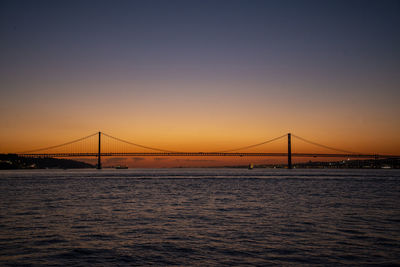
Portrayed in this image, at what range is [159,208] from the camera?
65.1ft

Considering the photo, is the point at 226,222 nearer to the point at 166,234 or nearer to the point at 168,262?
the point at 166,234

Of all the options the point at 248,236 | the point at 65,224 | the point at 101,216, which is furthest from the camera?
the point at 101,216

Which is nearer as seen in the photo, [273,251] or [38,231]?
[273,251]

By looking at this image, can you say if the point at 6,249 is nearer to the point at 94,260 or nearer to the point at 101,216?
the point at 94,260

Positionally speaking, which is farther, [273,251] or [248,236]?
[248,236]

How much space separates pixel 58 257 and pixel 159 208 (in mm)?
10557

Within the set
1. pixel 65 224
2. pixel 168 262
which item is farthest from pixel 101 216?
pixel 168 262

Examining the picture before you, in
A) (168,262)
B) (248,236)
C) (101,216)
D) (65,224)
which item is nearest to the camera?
(168,262)

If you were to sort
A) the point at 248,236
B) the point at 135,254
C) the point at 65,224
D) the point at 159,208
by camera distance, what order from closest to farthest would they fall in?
the point at 135,254 → the point at 248,236 → the point at 65,224 → the point at 159,208

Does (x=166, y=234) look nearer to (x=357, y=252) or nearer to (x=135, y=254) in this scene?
(x=135, y=254)

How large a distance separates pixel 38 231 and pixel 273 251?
8.50 m

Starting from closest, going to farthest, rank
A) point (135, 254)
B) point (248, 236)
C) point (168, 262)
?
1. point (168, 262)
2. point (135, 254)
3. point (248, 236)

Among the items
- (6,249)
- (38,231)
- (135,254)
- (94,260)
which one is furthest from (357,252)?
(38,231)

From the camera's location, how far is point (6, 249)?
10.2 metres
